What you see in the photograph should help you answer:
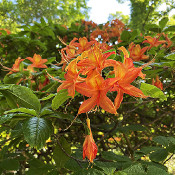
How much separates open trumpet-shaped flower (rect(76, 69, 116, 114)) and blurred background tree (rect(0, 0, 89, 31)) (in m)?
4.47

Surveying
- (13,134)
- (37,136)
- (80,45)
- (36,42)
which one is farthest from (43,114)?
(36,42)

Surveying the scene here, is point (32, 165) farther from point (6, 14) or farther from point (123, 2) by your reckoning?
point (6, 14)

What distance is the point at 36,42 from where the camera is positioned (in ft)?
6.36

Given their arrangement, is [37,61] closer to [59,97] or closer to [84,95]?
[84,95]

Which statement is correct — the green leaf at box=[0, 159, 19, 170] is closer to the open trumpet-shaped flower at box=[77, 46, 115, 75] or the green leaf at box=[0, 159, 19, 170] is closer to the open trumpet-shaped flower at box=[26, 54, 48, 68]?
the open trumpet-shaped flower at box=[26, 54, 48, 68]

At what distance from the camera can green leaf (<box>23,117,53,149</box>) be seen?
667 millimetres

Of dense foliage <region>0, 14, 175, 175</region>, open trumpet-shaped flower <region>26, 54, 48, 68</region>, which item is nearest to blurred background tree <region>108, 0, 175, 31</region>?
dense foliage <region>0, 14, 175, 175</region>

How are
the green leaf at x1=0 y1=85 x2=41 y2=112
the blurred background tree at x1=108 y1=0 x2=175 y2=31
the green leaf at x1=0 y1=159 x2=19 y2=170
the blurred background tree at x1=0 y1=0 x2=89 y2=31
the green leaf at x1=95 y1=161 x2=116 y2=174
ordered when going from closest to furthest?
the green leaf at x1=0 y1=85 x2=41 y2=112 → the green leaf at x1=95 y1=161 x2=116 y2=174 → the green leaf at x1=0 y1=159 x2=19 y2=170 → the blurred background tree at x1=108 y1=0 x2=175 y2=31 → the blurred background tree at x1=0 y1=0 x2=89 y2=31

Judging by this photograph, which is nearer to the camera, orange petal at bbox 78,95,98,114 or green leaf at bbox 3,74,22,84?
orange petal at bbox 78,95,98,114

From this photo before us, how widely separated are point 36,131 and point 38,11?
8990 mm

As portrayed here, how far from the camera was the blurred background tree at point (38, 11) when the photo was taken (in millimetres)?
6027

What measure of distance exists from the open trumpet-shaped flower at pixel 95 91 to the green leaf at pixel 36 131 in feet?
0.52

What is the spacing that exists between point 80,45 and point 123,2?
350 cm

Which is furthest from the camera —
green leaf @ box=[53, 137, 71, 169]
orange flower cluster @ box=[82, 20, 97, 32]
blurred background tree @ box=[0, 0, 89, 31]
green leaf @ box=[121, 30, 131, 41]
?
blurred background tree @ box=[0, 0, 89, 31]
